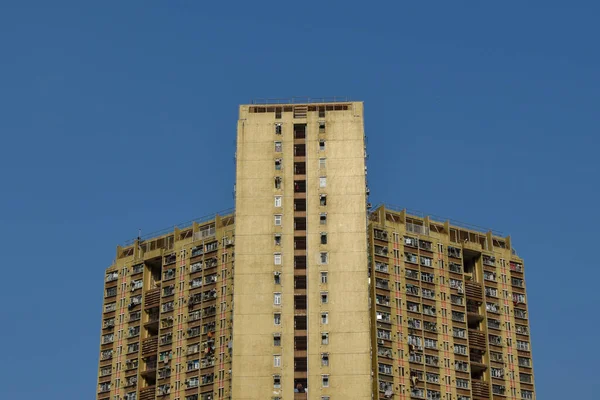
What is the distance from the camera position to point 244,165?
7411 inches

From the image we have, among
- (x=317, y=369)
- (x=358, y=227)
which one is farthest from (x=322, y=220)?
(x=317, y=369)

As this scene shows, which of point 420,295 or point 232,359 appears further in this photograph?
point 420,295

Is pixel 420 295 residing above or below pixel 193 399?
above

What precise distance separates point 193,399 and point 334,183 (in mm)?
34398

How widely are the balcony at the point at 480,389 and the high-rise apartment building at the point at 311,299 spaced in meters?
0.17

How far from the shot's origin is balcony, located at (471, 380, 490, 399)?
197 m

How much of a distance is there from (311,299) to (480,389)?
3199 cm

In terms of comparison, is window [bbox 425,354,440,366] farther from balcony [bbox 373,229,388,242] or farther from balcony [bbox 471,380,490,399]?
balcony [bbox 373,229,388,242]

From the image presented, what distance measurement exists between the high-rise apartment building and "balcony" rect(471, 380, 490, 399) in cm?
17

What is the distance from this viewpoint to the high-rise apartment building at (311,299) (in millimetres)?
178000

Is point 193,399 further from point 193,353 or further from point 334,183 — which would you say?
point 334,183

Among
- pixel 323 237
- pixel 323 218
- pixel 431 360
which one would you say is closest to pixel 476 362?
pixel 431 360

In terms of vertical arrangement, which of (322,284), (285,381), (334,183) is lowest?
(285,381)

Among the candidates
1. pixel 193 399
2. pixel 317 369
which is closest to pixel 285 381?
pixel 317 369
